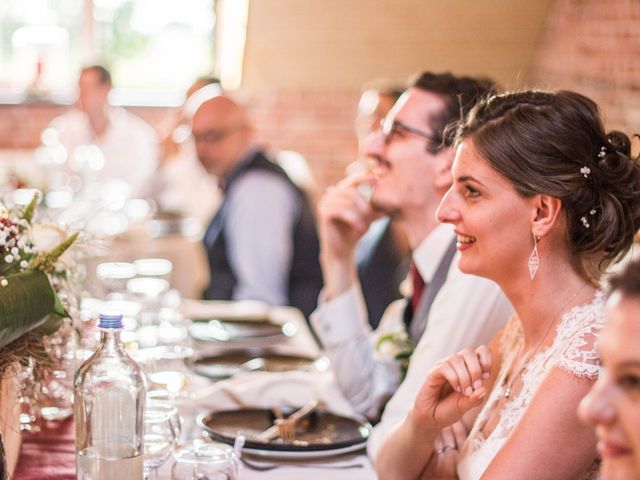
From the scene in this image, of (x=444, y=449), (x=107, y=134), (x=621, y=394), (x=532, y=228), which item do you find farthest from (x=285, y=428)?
(x=107, y=134)

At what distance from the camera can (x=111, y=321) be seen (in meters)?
1.49

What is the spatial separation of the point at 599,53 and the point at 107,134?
3707 mm

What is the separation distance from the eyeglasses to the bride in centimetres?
78

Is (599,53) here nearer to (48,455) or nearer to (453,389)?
(453,389)

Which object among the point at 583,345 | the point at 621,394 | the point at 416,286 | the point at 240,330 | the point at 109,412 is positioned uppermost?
the point at 621,394

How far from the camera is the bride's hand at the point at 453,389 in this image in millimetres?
1723

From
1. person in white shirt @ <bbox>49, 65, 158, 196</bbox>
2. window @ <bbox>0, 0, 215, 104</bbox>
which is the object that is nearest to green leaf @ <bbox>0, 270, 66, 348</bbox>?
person in white shirt @ <bbox>49, 65, 158, 196</bbox>

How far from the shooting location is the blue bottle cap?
4.89 feet

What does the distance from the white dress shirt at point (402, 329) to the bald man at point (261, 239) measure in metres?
1.52

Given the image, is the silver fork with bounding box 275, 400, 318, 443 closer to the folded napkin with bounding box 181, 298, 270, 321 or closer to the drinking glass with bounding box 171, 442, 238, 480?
the drinking glass with bounding box 171, 442, 238, 480

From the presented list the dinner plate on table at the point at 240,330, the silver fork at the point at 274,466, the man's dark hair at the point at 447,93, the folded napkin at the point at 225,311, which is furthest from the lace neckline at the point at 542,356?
the folded napkin at the point at 225,311

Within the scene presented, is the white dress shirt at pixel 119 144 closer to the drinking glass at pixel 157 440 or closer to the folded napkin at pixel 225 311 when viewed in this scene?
the folded napkin at pixel 225 311

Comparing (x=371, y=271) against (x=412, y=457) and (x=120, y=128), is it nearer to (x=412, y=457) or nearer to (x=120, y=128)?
(x=412, y=457)

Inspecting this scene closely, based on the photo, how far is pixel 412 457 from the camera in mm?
1927
